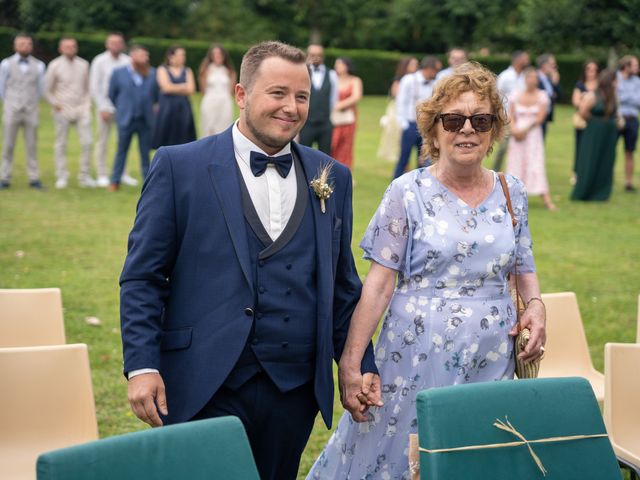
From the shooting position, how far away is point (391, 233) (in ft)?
13.3

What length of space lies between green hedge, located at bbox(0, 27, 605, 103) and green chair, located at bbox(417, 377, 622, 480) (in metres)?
40.5

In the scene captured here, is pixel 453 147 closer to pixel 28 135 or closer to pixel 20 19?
pixel 28 135

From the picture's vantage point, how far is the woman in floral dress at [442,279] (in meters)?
4.03

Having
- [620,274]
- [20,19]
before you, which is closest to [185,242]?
[620,274]

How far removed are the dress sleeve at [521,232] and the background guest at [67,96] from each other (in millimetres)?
12277

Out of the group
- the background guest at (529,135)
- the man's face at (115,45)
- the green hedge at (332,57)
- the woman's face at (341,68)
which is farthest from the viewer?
the green hedge at (332,57)

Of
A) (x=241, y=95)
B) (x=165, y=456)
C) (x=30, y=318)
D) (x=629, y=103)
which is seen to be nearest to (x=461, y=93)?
(x=241, y=95)

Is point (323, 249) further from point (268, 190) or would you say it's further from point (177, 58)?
point (177, 58)

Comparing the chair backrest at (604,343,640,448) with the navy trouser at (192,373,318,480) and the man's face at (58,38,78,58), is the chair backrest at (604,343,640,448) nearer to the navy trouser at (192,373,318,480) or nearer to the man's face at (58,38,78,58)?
the navy trouser at (192,373,318,480)

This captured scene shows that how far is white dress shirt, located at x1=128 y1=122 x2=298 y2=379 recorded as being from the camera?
11.9 ft

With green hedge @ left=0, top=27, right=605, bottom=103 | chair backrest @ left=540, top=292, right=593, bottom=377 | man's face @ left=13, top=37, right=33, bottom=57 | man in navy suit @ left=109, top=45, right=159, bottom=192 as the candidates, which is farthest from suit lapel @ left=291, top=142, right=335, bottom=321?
green hedge @ left=0, top=27, right=605, bottom=103

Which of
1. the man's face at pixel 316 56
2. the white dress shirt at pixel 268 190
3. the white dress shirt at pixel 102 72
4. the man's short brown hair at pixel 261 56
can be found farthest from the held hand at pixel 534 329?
the white dress shirt at pixel 102 72

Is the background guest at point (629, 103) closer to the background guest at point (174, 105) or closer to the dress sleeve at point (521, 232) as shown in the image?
the background guest at point (174, 105)

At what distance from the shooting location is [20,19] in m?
50.1
